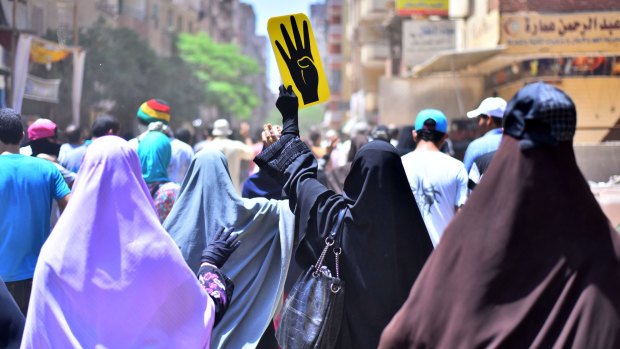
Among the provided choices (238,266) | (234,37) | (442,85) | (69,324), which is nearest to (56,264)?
(69,324)

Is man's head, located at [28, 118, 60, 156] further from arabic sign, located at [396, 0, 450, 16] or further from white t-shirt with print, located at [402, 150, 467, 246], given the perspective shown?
arabic sign, located at [396, 0, 450, 16]

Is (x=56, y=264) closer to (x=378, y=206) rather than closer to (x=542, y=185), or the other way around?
(x=378, y=206)

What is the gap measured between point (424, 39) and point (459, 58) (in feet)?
22.6

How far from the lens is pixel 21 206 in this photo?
5.30 meters

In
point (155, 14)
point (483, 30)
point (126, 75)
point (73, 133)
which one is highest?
point (155, 14)

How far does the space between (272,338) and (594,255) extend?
263cm

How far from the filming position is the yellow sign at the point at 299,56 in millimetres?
4727

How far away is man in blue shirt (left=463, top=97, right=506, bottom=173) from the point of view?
614 centimetres

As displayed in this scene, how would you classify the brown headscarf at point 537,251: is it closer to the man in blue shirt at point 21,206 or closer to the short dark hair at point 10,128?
the man in blue shirt at point 21,206

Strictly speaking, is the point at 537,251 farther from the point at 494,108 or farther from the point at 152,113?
the point at 152,113

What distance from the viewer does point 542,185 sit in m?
2.61

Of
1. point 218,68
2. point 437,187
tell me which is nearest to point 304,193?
point 437,187

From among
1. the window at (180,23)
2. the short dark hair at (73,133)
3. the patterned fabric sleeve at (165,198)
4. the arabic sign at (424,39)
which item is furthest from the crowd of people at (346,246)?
the window at (180,23)

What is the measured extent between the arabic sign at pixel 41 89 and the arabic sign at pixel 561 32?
8601mm
